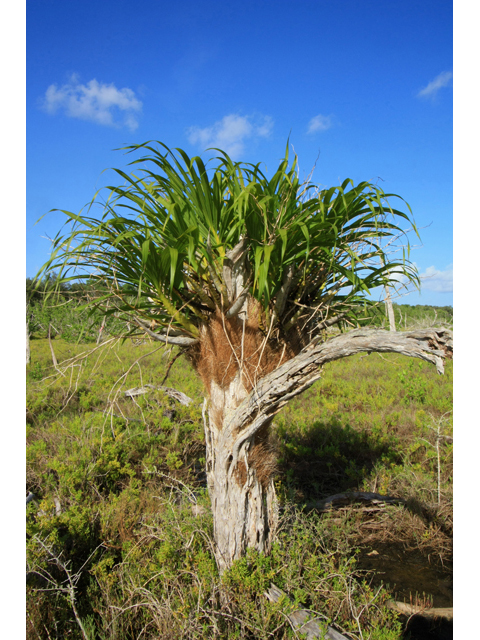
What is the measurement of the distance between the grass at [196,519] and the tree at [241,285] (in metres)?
0.43

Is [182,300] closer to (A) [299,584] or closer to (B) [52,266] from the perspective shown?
(B) [52,266]

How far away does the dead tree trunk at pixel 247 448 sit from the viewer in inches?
95.3

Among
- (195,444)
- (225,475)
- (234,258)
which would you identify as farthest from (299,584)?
(195,444)

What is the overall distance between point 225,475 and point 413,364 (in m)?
9.06

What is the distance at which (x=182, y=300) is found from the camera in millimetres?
2609

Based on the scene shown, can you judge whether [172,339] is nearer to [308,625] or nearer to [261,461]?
[261,461]

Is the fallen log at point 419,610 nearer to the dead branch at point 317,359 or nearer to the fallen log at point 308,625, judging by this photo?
the fallen log at point 308,625

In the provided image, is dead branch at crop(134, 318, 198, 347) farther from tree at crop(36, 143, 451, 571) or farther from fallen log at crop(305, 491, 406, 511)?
fallen log at crop(305, 491, 406, 511)

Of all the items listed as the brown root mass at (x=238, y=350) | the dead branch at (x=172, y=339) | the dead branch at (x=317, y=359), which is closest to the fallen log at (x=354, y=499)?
the dead branch at (x=317, y=359)

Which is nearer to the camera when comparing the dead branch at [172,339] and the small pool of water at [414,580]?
the dead branch at [172,339]

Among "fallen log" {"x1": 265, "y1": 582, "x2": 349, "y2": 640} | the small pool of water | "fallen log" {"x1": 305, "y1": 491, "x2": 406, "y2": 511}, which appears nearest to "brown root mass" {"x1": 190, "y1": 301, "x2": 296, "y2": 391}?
"fallen log" {"x1": 265, "y1": 582, "x2": 349, "y2": 640}

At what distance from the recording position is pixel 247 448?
277 cm

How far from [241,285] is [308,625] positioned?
7.93 ft

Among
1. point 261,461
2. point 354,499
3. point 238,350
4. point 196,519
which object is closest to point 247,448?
point 261,461
